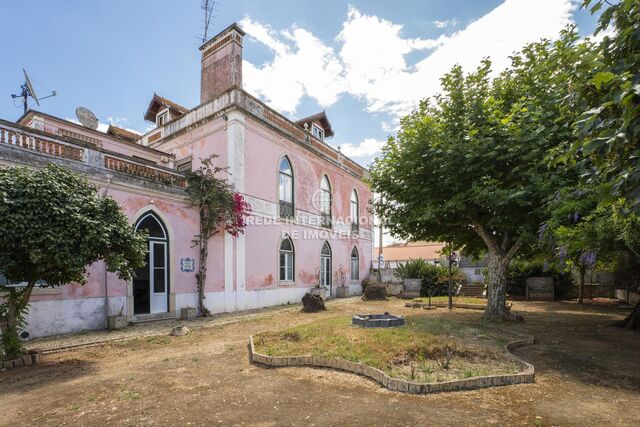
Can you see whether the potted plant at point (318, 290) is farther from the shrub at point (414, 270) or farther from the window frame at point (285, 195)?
the shrub at point (414, 270)

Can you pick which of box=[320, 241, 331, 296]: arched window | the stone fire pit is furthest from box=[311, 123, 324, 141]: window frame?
the stone fire pit

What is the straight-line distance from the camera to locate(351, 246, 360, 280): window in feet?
74.1

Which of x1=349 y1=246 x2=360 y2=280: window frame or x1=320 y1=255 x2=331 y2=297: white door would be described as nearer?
x1=320 y1=255 x2=331 y2=297: white door

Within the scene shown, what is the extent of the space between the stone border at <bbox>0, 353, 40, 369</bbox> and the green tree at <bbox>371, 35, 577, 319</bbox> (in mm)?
8958

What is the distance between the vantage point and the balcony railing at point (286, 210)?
54.0 feet

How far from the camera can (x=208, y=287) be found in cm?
1278

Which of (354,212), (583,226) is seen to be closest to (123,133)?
(354,212)

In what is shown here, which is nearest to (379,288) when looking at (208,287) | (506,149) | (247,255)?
(247,255)

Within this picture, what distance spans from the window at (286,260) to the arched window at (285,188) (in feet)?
4.25

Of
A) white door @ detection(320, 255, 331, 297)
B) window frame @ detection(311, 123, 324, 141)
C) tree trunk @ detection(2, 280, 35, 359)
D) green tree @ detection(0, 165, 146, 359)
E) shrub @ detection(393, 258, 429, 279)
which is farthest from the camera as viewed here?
window frame @ detection(311, 123, 324, 141)

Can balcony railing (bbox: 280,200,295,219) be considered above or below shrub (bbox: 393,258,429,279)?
above

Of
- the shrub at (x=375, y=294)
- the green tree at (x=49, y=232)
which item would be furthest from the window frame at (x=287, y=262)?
the green tree at (x=49, y=232)

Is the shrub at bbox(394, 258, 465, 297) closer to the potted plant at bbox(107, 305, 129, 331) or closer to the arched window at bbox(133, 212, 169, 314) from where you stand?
the arched window at bbox(133, 212, 169, 314)

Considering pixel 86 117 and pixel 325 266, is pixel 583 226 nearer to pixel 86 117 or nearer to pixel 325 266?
pixel 325 266
